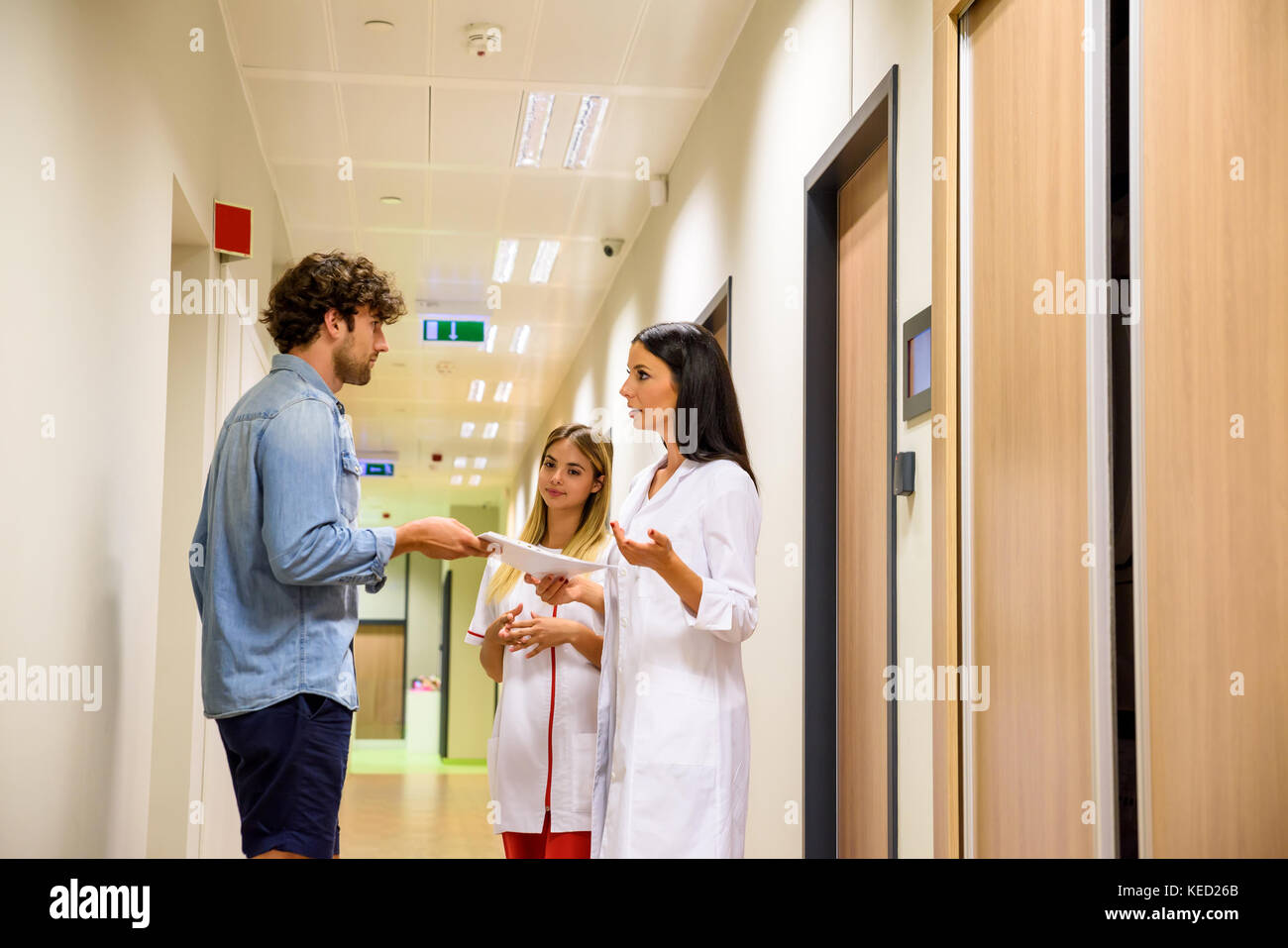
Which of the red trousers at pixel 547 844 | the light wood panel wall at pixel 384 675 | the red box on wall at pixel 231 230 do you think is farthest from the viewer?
the light wood panel wall at pixel 384 675

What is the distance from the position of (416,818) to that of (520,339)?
12.1 feet

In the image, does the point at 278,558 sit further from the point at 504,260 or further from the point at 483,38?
Result: the point at 504,260

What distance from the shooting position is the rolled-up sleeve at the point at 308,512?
198 centimetres

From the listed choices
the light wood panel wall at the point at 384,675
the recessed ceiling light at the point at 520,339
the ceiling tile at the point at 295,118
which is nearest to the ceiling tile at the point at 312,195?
the ceiling tile at the point at 295,118

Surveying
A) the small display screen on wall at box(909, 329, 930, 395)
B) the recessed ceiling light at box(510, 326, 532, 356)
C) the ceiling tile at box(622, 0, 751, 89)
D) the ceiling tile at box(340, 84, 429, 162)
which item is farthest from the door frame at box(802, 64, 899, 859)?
the recessed ceiling light at box(510, 326, 532, 356)

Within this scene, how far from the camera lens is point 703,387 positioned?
7.39ft

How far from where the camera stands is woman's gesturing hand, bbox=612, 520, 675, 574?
78.2 inches

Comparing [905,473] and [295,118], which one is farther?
[295,118]

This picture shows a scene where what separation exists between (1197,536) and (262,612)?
1458mm

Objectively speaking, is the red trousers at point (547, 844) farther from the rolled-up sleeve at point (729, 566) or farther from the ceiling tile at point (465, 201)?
the ceiling tile at point (465, 201)

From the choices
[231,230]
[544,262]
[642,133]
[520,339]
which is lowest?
[231,230]

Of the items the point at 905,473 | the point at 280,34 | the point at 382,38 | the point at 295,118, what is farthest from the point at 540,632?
the point at 295,118
